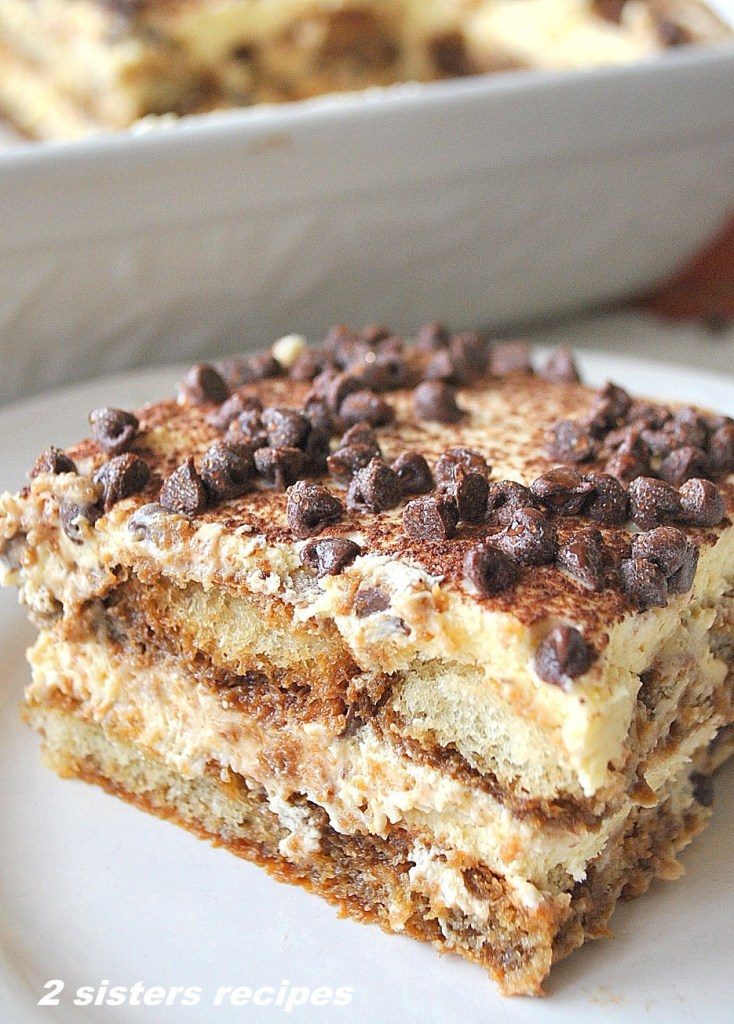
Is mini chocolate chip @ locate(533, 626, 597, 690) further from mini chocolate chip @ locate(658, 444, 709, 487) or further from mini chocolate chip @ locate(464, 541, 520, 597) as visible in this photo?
mini chocolate chip @ locate(658, 444, 709, 487)

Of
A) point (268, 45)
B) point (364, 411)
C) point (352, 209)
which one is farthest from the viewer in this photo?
point (268, 45)

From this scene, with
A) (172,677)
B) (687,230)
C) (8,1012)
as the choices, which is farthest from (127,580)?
(687,230)

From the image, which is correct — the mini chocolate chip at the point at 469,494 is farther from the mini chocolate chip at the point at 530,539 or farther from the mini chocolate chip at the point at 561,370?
the mini chocolate chip at the point at 561,370

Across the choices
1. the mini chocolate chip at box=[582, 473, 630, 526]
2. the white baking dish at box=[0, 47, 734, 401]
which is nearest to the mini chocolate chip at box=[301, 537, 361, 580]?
the mini chocolate chip at box=[582, 473, 630, 526]

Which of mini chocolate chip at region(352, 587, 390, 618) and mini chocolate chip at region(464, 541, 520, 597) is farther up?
mini chocolate chip at region(464, 541, 520, 597)

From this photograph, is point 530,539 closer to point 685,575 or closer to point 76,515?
point 685,575

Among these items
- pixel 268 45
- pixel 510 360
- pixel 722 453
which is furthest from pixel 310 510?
pixel 268 45
